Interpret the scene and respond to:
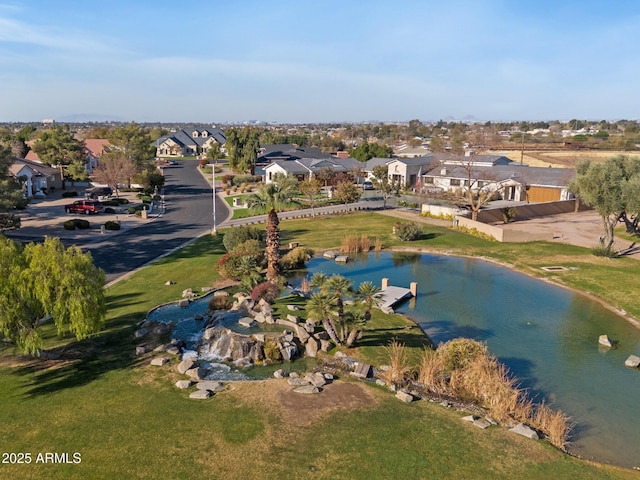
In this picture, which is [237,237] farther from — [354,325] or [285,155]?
[285,155]

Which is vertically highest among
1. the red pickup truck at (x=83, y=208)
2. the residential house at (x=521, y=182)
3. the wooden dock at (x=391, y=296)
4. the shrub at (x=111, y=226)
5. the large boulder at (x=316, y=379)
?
the residential house at (x=521, y=182)

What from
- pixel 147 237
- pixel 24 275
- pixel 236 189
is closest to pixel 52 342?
pixel 24 275

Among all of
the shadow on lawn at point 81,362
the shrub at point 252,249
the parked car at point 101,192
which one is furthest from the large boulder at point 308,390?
the parked car at point 101,192

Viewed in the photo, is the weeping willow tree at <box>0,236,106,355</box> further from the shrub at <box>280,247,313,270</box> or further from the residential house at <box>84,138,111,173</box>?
the residential house at <box>84,138,111,173</box>

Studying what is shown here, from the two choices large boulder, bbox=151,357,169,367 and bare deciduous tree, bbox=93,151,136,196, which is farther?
bare deciduous tree, bbox=93,151,136,196

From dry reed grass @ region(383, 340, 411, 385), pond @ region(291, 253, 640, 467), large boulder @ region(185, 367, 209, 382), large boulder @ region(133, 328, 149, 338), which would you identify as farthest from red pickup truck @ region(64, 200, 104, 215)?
dry reed grass @ region(383, 340, 411, 385)

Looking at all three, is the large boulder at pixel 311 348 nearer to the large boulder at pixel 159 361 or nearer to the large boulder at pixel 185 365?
the large boulder at pixel 185 365

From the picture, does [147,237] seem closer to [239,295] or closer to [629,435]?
[239,295]
